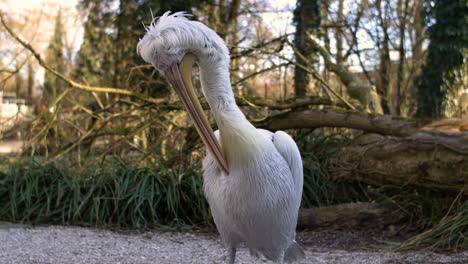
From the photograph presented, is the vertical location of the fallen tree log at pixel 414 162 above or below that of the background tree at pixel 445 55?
below

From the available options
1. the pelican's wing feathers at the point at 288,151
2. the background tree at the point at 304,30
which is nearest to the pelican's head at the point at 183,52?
the pelican's wing feathers at the point at 288,151

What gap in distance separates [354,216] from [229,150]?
3165mm

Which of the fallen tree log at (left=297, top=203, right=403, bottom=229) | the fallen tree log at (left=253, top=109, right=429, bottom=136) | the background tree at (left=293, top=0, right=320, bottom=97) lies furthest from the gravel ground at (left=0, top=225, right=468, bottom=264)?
the background tree at (left=293, top=0, right=320, bottom=97)

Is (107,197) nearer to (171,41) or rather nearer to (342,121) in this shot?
(342,121)

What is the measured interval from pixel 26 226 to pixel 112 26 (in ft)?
21.5

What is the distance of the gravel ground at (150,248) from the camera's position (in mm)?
4488

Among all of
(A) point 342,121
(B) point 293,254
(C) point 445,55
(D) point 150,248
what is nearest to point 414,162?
(A) point 342,121

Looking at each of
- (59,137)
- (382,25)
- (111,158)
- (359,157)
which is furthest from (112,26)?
(359,157)

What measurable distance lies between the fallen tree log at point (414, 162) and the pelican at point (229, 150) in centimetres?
234

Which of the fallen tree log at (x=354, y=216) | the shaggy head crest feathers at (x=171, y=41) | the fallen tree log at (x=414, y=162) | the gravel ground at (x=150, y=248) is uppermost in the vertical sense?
the shaggy head crest feathers at (x=171, y=41)

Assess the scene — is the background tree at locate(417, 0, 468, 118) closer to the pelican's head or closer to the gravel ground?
the gravel ground

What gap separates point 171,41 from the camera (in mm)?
2561

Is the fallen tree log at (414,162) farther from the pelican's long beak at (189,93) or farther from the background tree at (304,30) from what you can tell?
the pelican's long beak at (189,93)

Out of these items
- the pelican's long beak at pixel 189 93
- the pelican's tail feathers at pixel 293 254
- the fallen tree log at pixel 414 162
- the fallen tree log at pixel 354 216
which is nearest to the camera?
the pelican's long beak at pixel 189 93
